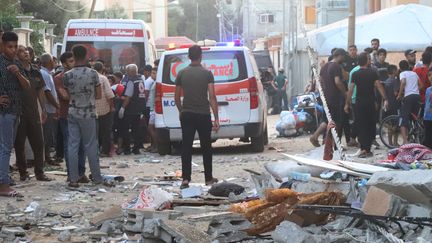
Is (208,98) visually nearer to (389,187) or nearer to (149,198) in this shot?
(149,198)

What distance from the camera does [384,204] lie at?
6.81m

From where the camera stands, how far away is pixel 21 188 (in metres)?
10.5

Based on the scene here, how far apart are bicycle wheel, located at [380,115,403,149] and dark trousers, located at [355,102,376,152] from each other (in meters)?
1.35

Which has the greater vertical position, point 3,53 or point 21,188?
point 3,53

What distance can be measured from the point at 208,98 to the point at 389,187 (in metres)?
4.00

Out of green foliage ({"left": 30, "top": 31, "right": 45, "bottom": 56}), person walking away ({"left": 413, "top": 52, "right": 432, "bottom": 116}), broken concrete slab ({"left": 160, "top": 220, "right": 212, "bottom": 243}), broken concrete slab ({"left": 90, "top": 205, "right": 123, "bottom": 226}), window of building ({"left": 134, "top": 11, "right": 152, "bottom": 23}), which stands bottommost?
broken concrete slab ({"left": 90, "top": 205, "right": 123, "bottom": 226})

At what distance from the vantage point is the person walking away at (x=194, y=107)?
10.4 meters


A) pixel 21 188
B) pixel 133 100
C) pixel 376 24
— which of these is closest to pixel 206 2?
pixel 376 24

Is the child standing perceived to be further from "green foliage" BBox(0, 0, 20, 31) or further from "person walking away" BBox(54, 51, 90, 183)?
"green foliage" BBox(0, 0, 20, 31)

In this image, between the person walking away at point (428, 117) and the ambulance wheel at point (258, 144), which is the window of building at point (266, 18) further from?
the person walking away at point (428, 117)

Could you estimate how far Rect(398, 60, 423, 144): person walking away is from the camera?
14.6m

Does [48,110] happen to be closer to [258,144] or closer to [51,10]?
[258,144]

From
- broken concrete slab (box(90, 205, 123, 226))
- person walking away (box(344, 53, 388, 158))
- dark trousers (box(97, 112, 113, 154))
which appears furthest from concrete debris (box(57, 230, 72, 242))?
person walking away (box(344, 53, 388, 158))

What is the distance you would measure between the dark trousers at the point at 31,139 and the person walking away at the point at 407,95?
6626mm
